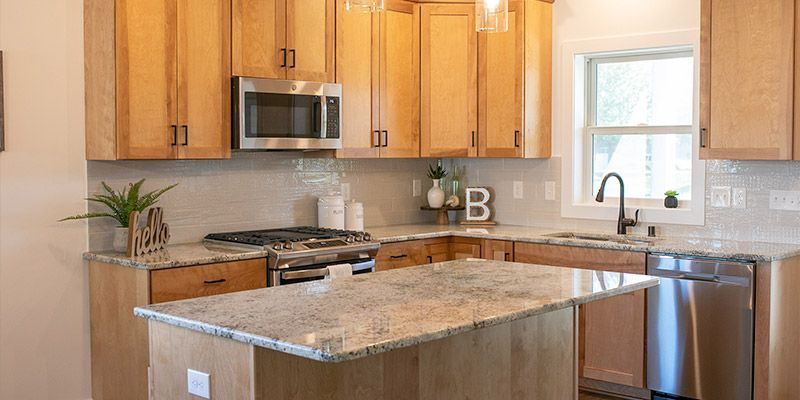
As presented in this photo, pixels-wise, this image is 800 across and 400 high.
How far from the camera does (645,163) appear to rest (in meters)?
5.47

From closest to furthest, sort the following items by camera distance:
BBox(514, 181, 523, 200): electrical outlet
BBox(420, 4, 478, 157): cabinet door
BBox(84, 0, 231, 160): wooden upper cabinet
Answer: BBox(84, 0, 231, 160): wooden upper cabinet → BBox(420, 4, 478, 157): cabinet door → BBox(514, 181, 523, 200): electrical outlet

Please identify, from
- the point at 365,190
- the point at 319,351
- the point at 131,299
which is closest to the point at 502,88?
the point at 365,190

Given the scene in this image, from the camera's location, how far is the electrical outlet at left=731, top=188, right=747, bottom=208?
16.0 feet

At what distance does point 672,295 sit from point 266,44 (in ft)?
8.30

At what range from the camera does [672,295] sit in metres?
4.55

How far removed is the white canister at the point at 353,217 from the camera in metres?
5.54

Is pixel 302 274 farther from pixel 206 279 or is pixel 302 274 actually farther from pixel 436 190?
pixel 436 190

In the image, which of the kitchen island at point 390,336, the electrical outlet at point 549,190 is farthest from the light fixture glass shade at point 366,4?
the electrical outlet at point 549,190

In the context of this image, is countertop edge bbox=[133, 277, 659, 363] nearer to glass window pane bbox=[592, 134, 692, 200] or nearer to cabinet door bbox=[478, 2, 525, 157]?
glass window pane bbox=[592, 134, 692, 200]

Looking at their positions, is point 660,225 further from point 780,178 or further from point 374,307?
point 374,307

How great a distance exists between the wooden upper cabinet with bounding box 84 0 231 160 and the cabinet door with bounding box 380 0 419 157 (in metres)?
1.22

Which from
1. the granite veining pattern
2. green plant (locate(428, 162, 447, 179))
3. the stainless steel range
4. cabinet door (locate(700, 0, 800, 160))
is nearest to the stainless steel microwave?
the stainless steel range

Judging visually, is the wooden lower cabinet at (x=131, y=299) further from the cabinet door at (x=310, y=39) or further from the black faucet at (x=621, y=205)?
the black faucet at (x=621, y=205)

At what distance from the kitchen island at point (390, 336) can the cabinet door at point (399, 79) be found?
215 centimetres
